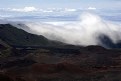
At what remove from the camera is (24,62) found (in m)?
117

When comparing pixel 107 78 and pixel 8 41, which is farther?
pixel 8 41

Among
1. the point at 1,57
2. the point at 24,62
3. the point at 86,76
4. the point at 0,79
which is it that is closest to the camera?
the point at 0,79

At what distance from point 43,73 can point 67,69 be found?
6.14 metres

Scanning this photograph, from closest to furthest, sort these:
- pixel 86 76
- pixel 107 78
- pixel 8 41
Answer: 1. pixel 107 78
2. pixel 86 76
3. pixel 8 41

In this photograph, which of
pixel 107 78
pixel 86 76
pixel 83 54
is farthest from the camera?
pixel 83 54

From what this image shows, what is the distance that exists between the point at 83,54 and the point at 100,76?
223ft

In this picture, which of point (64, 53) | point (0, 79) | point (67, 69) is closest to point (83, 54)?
point (64, 53)

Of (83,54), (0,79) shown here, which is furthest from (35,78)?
(83,54)

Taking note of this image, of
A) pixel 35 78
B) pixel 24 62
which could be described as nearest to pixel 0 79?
pixel 35 78

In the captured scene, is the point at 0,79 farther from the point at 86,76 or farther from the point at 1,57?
the point at 1,57

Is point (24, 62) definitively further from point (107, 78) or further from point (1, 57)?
point (107, 78)

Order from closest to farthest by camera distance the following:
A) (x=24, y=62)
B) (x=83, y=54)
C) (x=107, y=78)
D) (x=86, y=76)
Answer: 1. (x=107, y=78)
2. (x=86, y=76)
3. (x=24, y=62)
4. (x=83, y=54)

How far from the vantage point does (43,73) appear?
294ft

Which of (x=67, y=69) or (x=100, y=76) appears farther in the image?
(x=67, y=69)
